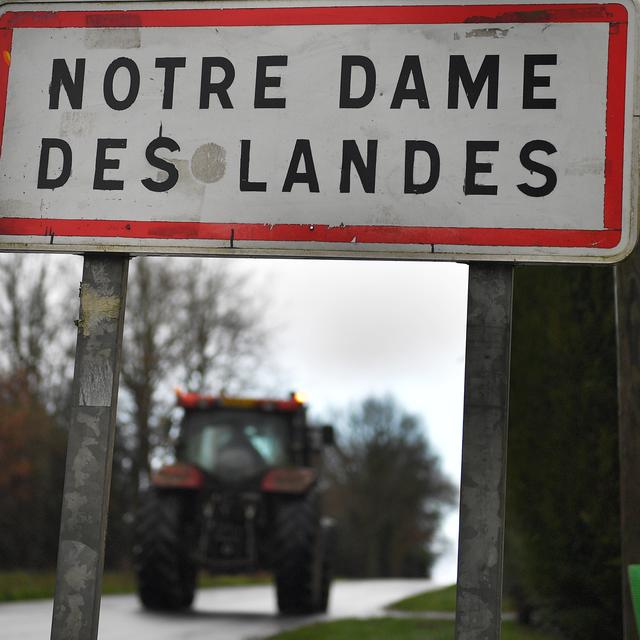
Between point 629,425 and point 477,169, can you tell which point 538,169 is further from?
point 629,425

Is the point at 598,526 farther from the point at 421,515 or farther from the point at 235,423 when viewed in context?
the point at 421,515

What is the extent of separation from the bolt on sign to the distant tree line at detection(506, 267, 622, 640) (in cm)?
521

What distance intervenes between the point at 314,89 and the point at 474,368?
85 cm

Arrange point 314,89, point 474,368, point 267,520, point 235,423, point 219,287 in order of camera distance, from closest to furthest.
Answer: point 474,368, point 314,89, point 267,520, point 235,423, point 219,287

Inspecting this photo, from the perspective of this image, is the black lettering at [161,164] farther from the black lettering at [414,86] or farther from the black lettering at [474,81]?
the black lettering at [474,81]

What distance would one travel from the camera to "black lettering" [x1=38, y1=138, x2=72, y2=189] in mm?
2868

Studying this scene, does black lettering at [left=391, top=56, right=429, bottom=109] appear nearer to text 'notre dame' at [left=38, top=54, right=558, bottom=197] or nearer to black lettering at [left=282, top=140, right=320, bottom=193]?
text 'notre dame' at [left=38, top=54, right=558, bottom=197]

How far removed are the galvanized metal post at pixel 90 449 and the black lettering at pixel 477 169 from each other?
924mm

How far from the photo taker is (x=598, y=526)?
774cm

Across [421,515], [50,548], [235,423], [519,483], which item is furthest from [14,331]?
[421,515]

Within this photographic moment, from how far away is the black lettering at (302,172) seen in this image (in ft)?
9.12

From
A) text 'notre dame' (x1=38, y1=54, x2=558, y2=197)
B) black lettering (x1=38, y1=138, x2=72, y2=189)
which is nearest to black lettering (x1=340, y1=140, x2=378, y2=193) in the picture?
text 'notre dame' (x1=38, y1=54, x2=558, y2=197)

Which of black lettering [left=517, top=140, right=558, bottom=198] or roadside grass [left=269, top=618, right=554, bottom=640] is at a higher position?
black lettering [left=517, top=140, right=558, bottom=198]

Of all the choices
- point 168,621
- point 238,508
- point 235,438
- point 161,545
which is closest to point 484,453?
point 168,621
